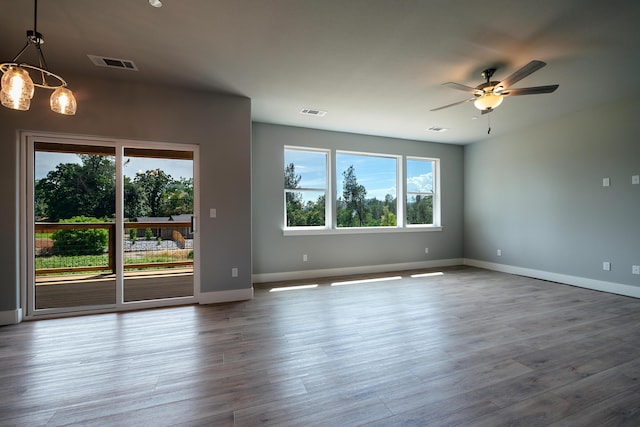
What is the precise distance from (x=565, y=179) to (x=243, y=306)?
18.2 ft

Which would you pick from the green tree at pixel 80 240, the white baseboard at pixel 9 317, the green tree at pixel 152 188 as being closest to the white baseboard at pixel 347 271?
the green tree at pixel 152 188

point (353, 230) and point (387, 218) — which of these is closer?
point (353, 230)

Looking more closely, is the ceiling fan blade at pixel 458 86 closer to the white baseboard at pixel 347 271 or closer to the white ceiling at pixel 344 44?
the white ceiling at pixel 344 44

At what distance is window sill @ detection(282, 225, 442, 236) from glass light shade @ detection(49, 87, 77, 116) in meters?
3.42

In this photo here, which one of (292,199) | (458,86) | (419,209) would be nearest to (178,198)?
(292,199)

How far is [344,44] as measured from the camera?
8.82ft

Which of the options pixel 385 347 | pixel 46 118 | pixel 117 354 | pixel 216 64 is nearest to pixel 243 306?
pixel 117 354

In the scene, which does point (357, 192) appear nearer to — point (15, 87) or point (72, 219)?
point (72, 219)

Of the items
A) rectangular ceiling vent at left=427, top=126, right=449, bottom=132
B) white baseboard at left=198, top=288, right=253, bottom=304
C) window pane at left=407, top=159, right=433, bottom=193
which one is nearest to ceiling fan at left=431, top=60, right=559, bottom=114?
rectangular ceiling vent at left=427, top=126, right=449, bottom=132

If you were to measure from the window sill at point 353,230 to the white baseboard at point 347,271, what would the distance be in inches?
27.0

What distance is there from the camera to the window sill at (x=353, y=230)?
5.19m

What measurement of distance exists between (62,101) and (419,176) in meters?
5.97

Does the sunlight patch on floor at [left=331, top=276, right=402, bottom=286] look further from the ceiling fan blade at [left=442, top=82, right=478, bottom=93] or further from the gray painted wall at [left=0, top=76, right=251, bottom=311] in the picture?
the ceiling fan blade at [left=442, top=82, right=478, bottom=93]

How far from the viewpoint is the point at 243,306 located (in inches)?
145
